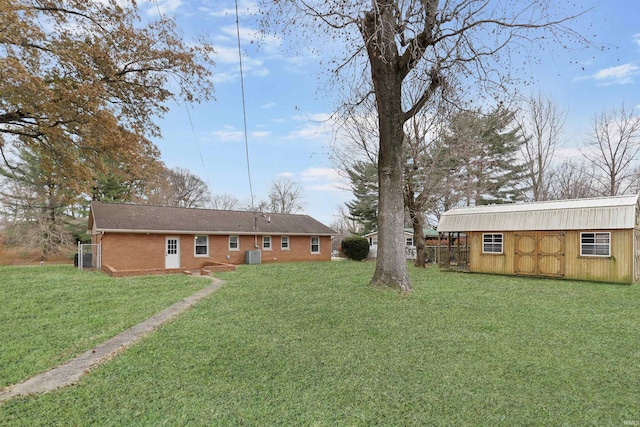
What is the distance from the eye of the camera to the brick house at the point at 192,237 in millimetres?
17391

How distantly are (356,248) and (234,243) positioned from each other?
841 centimetres

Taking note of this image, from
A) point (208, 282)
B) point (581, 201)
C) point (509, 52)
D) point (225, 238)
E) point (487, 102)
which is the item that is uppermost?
point (509, 52)

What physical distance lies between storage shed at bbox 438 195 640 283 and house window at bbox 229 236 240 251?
41.6 feet

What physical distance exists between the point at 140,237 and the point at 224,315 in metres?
12.9

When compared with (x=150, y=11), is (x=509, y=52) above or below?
below

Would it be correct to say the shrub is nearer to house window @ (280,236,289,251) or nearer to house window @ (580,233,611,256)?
house window @ (280,236,289,251)

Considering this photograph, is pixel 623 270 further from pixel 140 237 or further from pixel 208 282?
pixel 140 237

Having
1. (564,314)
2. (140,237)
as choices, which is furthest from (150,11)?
(564,314)

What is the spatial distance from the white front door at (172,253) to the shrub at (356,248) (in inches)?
441

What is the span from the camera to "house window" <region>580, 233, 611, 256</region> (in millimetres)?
13102

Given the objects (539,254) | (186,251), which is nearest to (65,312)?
(186,251)

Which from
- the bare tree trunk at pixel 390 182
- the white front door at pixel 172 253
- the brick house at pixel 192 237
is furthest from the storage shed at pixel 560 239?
the white front door at pixel 172 253

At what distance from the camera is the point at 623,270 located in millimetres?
12641

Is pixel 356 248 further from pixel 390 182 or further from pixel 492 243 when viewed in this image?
pixel 390 182
